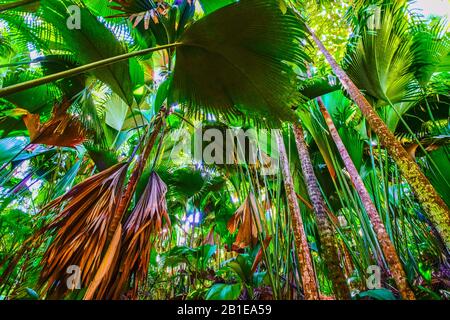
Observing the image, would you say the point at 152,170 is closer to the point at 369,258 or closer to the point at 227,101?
the point at 227,101

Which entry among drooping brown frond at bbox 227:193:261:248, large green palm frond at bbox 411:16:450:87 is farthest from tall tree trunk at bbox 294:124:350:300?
large green palm frond at bbox 411:16:450:87

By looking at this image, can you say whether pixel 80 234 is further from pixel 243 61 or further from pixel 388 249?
pixel 388 249

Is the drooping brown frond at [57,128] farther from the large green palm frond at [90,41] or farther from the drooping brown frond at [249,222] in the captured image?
the drooping brown frond at [249,222]

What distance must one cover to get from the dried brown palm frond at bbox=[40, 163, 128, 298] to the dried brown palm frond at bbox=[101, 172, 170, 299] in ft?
0.44

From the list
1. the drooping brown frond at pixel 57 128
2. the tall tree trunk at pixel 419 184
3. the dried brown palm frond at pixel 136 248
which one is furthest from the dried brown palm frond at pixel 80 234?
the tall tree trunk at pixel 419 184

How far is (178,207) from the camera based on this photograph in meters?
4.04

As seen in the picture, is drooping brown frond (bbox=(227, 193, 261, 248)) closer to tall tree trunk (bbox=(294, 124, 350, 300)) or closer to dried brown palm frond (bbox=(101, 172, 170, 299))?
tall tree trunk (bbox=(294, 124, 350, 300))

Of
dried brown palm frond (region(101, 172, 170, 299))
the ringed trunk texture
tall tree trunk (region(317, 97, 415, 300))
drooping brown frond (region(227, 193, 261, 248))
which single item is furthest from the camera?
drooping brown frond (region(227, 193, 261, 248))

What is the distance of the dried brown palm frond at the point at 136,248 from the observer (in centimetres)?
142

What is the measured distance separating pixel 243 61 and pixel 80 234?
1.45 metres

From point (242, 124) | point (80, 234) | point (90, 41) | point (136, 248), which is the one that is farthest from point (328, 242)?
point (90, 41)

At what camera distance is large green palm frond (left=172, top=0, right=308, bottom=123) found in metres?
1.29

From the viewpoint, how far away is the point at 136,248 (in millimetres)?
1553
